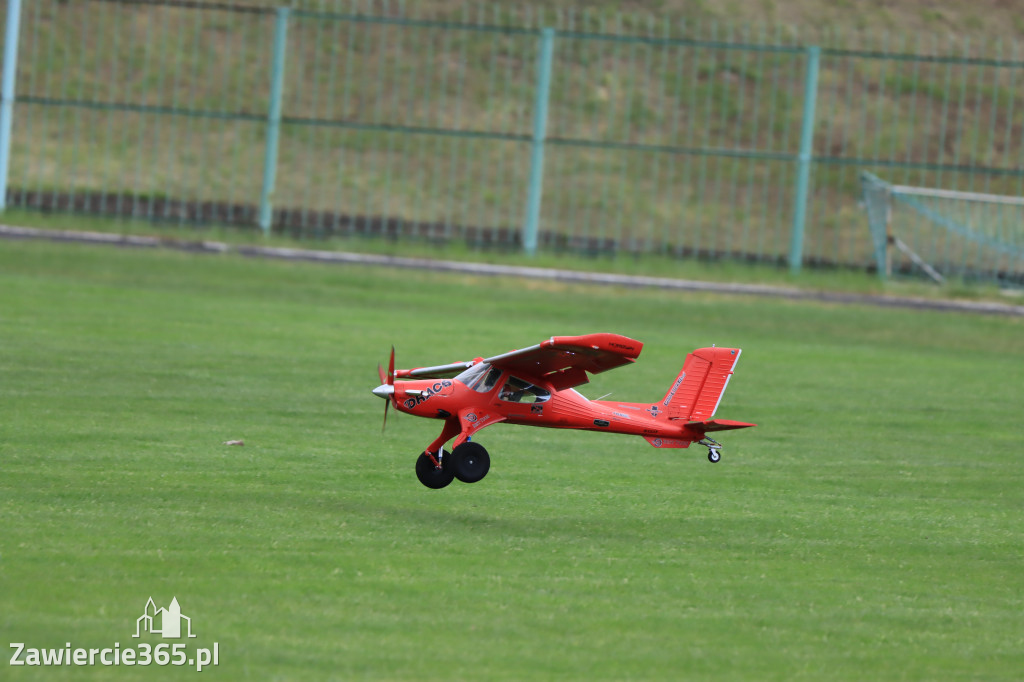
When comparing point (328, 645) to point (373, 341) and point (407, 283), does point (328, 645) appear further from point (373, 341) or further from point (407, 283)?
point (407, 283)

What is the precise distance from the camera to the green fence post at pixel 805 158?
3028 cm

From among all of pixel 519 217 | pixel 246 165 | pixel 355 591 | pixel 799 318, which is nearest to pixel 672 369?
pixel 799 318

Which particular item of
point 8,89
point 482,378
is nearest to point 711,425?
point 482,378

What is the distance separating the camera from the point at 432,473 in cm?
1181

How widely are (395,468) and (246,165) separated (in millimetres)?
29251

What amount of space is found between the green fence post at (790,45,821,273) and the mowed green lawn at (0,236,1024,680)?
718cm

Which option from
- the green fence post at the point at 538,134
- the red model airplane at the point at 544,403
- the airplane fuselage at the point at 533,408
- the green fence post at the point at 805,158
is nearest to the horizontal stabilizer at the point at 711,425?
the red model airplane at the point at 544,403

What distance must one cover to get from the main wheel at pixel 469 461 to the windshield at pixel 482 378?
523mm

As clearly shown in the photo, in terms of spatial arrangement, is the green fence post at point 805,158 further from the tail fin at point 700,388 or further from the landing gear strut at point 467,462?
the landing gear strut at point 467,462

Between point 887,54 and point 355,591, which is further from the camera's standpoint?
point 887,54

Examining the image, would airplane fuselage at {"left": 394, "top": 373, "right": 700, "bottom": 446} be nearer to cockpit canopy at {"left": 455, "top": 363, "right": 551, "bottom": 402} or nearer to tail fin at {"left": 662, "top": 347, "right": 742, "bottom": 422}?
cockpit canopy at {"left": 455, "top": 363, "right": 551, "bottom": 402}

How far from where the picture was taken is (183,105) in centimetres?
4341

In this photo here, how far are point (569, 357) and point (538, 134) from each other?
65.8ft

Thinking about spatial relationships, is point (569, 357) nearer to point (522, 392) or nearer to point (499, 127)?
point (522, 392)
